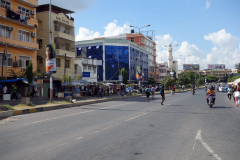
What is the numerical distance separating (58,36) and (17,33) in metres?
8.04

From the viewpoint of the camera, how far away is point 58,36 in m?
36.2

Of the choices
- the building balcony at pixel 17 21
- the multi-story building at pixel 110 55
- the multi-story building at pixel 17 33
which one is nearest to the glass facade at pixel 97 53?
the multi-story building at pixel 110 55

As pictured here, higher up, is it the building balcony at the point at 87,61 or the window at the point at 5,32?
the window at the point at 5,32

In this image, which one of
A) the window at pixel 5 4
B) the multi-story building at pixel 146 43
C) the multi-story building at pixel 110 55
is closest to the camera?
the window at pixel 5 4

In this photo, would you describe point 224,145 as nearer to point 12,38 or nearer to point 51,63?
point 51,63

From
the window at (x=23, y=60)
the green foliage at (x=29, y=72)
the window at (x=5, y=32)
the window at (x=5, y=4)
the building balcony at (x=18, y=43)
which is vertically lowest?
the green foliage at (x=29, y=72)

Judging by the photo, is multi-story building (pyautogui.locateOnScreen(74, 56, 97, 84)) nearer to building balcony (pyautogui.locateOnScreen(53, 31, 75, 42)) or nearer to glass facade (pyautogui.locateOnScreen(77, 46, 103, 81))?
building balcony (pyautogui.locateOnScreen(53, 31, 75, 42))

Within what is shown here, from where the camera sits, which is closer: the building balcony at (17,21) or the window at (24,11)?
the building balcony at (17,21)

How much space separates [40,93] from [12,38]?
8720mm

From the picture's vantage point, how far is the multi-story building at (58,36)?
1396 inches

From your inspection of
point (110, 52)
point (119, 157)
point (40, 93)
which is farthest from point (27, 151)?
point (110, 52)

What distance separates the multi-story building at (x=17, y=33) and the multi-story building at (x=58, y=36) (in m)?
3.86

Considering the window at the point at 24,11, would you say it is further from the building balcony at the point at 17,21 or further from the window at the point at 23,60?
the window at the point at 23,60

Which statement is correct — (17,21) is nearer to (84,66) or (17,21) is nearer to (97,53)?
(84,66)
